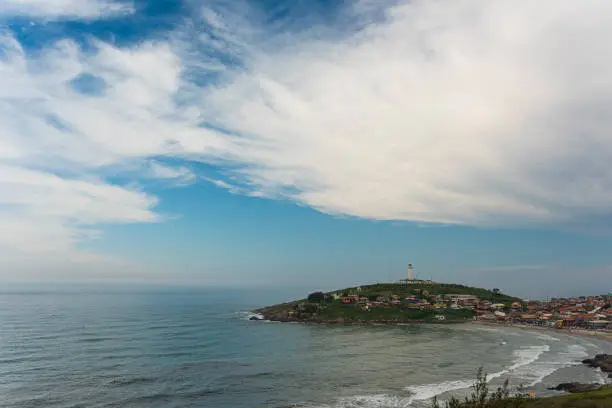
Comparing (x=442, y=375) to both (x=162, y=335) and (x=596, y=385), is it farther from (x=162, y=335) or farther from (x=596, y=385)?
(x=162, y=335)

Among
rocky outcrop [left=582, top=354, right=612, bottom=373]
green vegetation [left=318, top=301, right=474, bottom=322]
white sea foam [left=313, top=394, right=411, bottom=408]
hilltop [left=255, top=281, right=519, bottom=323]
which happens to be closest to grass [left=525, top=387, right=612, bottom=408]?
white sea foam [left=313, top=394, right=411, bottom=408]

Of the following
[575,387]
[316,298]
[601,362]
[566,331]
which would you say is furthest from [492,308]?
[575,387]

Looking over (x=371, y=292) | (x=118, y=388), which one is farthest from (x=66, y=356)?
(x=371, y=292)

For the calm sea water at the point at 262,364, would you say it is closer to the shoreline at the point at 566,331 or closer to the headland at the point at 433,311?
the shoreline at the point at 566,331

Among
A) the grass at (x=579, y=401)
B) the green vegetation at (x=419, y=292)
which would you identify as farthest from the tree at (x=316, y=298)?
the grass at (x=579, y=401)

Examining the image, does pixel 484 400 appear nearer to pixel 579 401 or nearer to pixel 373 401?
pixel 579 401

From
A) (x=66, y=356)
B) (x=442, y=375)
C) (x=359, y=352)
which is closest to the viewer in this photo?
(x=442, y=375)
